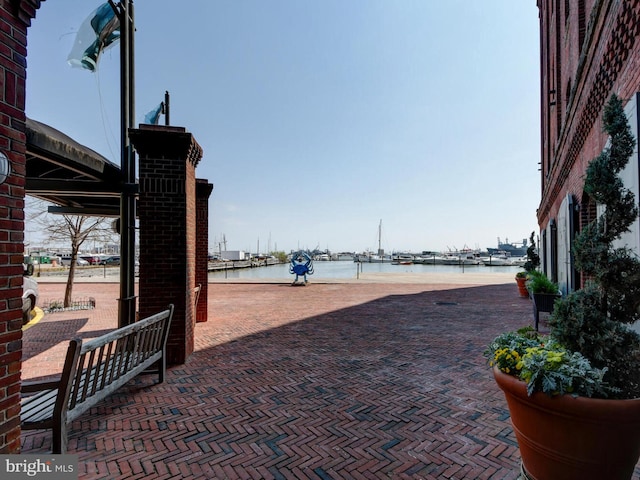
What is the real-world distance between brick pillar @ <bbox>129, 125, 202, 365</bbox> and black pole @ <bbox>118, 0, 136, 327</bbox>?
128cm

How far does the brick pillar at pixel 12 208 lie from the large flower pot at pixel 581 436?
11.1ft

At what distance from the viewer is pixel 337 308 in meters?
11.0

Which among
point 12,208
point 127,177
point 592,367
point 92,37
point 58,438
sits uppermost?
point 92,37

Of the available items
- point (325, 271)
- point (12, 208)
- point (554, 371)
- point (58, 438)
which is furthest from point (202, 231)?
point (325, 271)

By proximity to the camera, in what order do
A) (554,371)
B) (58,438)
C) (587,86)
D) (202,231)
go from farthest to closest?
(202,231) → (587,86) → (58,438) → (554,371)

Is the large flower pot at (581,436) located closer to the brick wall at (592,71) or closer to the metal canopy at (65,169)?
the brick wall at (592,71)

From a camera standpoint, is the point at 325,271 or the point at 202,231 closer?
the point at 202,231

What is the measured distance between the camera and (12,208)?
88.2 inches

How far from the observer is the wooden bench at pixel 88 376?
2.72m

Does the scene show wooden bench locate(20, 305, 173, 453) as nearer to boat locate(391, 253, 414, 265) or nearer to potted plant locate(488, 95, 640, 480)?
potted plant locate(488, 95, 640, 480)

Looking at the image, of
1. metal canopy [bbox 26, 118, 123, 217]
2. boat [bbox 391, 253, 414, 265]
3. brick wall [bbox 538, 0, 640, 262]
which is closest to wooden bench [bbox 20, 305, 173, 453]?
metal canopy [bbox 26, 118, 123, 217]

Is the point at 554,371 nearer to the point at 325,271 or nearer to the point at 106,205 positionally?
the point at 106,205

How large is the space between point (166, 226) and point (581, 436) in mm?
5317

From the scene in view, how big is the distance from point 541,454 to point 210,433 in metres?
2.82
